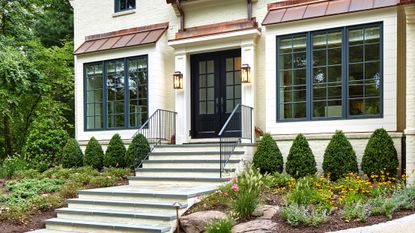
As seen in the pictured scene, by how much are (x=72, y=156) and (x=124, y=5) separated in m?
4.78

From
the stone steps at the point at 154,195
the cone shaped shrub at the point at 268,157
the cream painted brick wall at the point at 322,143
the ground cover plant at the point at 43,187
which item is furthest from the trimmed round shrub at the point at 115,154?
the cream painted brick wall at the point at 322,143

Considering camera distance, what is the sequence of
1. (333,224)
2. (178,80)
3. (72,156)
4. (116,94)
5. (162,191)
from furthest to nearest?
1. (116,94)
2. (72,156)
3. (178,80)
4. (162,191)
5. (333,224)

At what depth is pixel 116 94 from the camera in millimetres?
13133

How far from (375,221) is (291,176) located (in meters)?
3.13

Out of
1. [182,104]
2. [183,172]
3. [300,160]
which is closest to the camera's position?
[300,160]

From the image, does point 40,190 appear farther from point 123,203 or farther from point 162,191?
point 162,191

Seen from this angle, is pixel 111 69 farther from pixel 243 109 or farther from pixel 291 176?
pixel 291 176

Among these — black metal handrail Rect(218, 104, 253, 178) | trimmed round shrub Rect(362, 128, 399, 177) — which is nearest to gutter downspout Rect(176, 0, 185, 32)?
black metal handrail Rect(218, 104, 253, 178)

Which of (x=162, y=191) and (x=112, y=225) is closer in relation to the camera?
(x=112, y=225)

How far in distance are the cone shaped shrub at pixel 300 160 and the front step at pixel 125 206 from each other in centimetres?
284

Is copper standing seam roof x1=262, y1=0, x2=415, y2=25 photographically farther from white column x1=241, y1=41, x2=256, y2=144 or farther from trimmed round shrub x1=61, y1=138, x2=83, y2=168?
trimmed round shrub x1=61, y1=138, x2=83, y2=168

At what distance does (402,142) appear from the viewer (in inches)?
363

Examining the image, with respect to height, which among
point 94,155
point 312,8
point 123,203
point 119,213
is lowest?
point 119,213

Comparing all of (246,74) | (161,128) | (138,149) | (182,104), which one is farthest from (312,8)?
(138,149)
